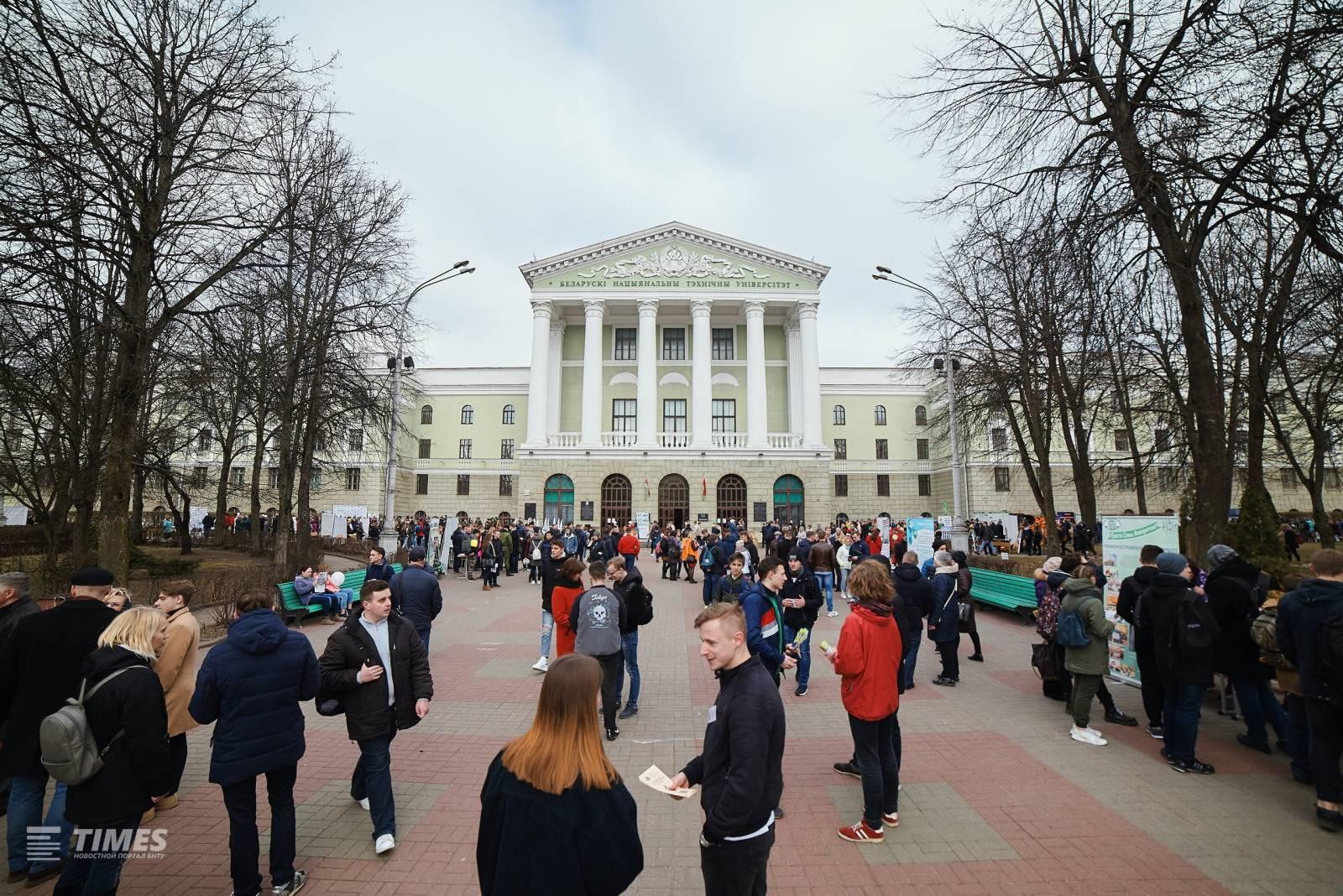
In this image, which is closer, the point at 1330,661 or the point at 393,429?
the point at 1330,661

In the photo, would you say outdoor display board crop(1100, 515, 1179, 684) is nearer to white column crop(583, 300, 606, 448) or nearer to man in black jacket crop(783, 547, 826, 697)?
man in black jacket crop(783, 547, 826, 697)

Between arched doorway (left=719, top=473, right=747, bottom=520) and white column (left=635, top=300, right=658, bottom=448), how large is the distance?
5.23 meters

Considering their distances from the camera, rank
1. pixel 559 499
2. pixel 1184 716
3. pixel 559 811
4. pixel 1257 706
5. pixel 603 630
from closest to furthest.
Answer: pixel 559 811
pixel 1184 716
pixel 1257 706
pixel 603 630
pixel 559 499

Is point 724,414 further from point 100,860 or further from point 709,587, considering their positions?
point 100,860

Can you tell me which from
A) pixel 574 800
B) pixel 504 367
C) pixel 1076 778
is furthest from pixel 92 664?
pixel 504 367

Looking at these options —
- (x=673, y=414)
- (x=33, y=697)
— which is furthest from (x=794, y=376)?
(x=33, y=697)

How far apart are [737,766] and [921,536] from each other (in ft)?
53.8

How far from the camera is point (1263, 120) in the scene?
20.9ft

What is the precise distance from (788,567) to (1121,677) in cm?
472

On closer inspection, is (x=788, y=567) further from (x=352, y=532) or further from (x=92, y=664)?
(x=352, y=532)

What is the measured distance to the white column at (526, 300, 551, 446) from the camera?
40812 millimetres

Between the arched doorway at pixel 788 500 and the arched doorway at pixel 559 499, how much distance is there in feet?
42.9

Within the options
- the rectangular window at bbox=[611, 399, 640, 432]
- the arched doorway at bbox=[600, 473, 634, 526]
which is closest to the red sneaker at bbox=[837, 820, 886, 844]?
the arched doorway at bbox=[600, 473, 634, 526]

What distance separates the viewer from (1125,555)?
27.9ft
